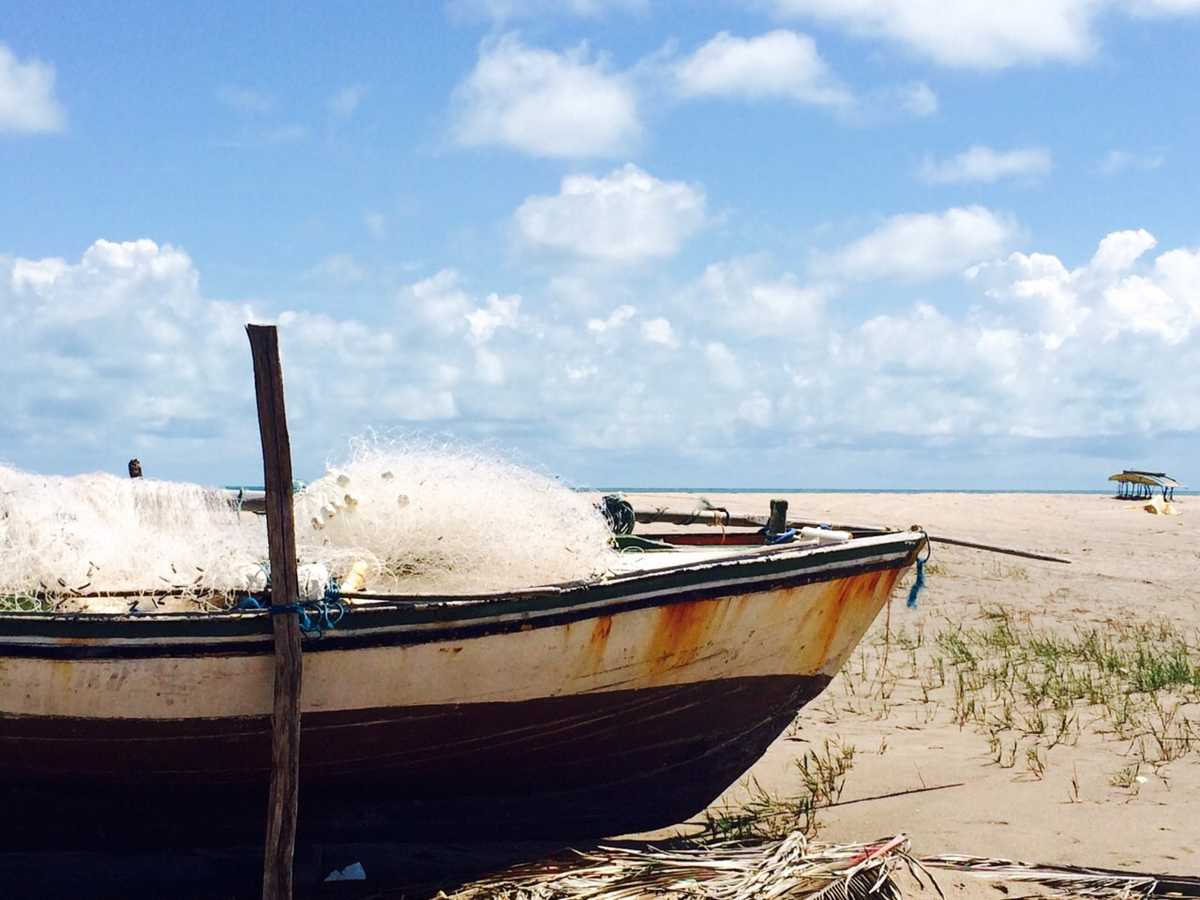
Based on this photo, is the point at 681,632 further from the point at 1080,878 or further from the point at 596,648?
the point at 1080,878

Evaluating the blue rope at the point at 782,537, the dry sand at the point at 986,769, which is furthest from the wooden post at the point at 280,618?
the blue rope at the point at 782,537

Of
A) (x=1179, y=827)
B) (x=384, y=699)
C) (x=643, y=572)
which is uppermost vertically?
(x=643, y=572)

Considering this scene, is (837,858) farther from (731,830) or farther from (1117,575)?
(1117,575)

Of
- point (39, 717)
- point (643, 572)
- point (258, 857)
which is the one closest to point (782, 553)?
point (643, 572)

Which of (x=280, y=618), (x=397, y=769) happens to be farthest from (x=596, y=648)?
(x=280, y=618)

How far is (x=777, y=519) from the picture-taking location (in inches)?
290

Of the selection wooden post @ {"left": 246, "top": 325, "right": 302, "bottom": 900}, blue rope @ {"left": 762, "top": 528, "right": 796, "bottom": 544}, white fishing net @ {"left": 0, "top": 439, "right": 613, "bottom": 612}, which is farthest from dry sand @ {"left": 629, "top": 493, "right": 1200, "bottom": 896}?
wooden post @ {"left": 246, "top": 325, "right": 302, "bottom": 900}

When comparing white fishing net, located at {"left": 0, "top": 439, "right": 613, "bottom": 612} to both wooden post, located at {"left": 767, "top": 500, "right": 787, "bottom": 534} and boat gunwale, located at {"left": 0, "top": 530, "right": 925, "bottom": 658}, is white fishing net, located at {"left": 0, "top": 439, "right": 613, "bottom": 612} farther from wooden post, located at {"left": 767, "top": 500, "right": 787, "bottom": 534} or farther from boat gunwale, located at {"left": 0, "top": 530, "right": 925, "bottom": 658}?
wooden post, located at {"left": 767, "top": 500, "right": 787, "bottom": 534}

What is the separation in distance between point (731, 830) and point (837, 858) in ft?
3.21

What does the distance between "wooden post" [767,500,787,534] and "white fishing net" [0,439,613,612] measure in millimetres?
1832

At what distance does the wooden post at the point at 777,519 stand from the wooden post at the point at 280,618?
11.9 ft

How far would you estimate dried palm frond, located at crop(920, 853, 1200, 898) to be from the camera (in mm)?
4617

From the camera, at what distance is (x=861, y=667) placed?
9414 millimetres

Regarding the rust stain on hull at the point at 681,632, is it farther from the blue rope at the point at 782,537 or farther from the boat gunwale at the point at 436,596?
the blue rope at the point at 782,537
